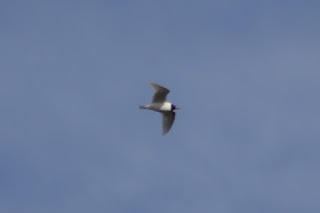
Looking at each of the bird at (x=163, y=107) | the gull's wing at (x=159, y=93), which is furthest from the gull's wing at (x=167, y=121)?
the gull's wing at (x=159, y=93)

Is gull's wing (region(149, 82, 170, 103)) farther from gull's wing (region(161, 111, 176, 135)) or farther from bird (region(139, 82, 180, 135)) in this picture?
gull's wing (region(161, 111, 176, 135))

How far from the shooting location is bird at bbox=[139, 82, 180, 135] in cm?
6281

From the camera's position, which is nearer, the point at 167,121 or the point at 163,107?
the point at 163,107

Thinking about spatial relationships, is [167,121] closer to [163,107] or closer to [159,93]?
[163,107]

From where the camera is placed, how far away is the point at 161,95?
63.4 m

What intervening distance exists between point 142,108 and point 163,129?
2658mm

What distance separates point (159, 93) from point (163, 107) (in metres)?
1.52

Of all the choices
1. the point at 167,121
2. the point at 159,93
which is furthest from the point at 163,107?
the point at 167,121

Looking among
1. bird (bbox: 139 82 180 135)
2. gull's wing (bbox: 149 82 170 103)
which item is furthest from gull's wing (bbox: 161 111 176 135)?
gull's wing (bbox: 149 82 170 103)

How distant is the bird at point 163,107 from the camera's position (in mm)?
62812

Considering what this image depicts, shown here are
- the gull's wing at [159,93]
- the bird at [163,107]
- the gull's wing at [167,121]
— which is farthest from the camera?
the gull's wing at [167,121]

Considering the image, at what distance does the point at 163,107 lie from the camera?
64.3 m

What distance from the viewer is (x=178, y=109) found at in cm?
6650

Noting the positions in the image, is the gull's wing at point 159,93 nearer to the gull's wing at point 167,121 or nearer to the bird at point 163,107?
the bird at point 163,107
